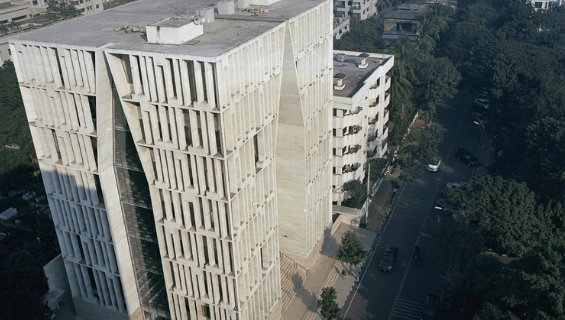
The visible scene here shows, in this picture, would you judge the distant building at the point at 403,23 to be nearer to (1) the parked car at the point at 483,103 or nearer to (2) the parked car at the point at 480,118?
(1) the parked car at the point at 483,103

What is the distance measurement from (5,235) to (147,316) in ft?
111

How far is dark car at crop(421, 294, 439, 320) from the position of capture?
59.8 metres

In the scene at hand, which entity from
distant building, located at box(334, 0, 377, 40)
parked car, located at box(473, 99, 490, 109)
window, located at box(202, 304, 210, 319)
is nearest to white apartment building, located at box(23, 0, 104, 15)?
distant building, located at box(334, 0, 377, 40)

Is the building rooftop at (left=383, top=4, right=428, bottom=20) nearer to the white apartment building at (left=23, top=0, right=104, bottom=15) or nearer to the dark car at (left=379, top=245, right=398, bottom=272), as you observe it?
the white apartment building at (left=23, top=0, right=104, bottom=15)

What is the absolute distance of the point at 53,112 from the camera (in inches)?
1948

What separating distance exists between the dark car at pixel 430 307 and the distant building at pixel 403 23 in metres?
110

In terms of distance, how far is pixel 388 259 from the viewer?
6962cm

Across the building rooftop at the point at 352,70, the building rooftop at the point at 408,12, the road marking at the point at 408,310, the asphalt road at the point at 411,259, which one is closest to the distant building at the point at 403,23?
the building rooftop at the point at 408,12

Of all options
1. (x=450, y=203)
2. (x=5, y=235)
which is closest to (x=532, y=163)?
(x=450, y=203)

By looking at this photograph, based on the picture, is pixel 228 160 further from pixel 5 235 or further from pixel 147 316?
pixel 5 235

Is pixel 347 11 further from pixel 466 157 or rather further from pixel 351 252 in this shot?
pixel 351 252

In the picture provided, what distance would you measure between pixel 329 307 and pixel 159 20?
3730 cm

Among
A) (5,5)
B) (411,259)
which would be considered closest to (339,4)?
(5,5)

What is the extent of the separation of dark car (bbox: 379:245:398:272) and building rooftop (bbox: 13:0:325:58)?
116 feet
